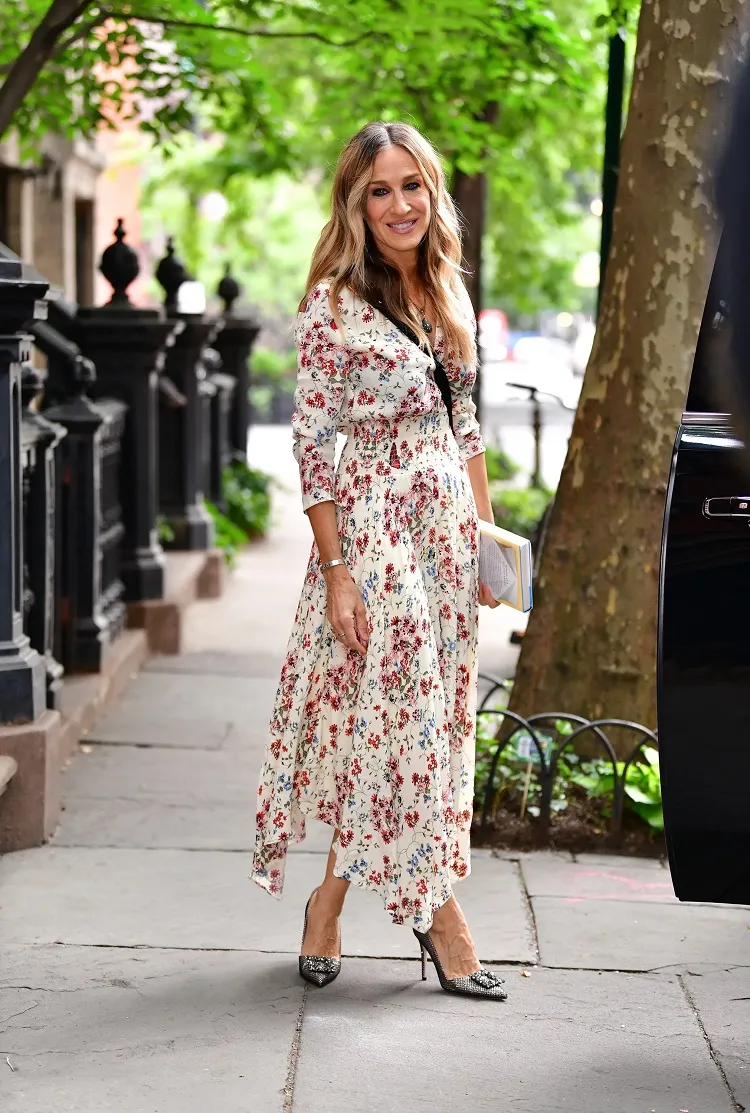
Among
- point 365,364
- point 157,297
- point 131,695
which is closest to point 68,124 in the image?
point 131,695

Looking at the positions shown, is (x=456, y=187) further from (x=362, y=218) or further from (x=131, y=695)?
(x=362, y=218)

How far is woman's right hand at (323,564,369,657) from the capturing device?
12.9ft

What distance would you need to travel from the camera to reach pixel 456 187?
45.4 ft

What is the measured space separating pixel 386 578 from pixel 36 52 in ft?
12.7

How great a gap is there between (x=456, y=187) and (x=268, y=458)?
391 inches

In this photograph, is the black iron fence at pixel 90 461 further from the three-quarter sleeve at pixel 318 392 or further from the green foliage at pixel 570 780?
the green foliage at pixel 570 780

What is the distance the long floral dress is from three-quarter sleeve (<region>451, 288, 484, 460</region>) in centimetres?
2

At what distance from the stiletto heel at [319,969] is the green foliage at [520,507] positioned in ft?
26.8

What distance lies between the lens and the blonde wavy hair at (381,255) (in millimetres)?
3994

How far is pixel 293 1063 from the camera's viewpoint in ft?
12.0

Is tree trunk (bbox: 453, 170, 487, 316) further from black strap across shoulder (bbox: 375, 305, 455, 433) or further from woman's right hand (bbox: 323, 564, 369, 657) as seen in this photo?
woman's right hand (bbox: 323, 564, 369, 657)

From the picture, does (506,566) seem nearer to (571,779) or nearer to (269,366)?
(571,779)

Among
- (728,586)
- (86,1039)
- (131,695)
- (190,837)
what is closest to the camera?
(728,586)

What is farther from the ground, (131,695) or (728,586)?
(728,586)
